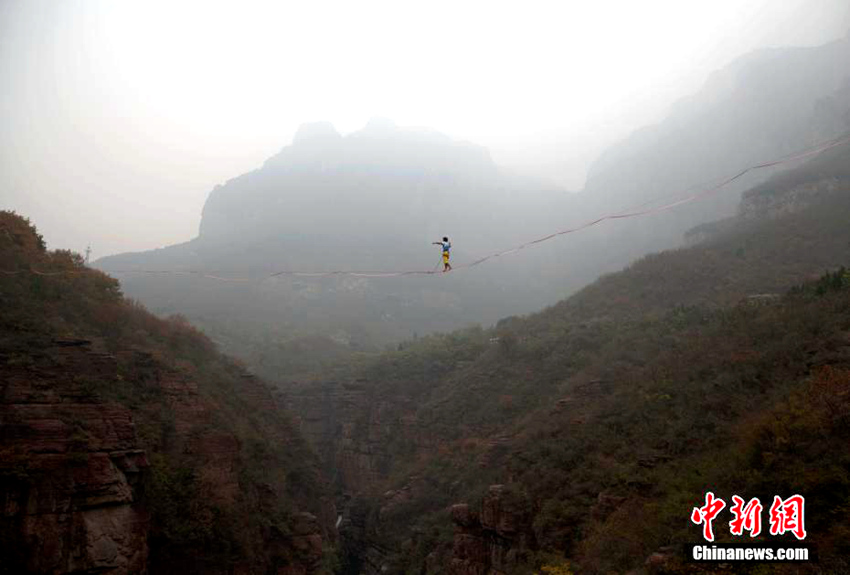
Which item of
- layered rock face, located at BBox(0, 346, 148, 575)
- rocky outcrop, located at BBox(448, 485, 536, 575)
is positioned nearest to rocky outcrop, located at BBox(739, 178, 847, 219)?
rocky outcrop, located at BBox(448, 485, 536, 575)

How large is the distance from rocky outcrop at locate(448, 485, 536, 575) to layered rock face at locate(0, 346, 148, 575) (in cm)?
1095

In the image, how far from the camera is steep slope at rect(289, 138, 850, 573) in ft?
41.3

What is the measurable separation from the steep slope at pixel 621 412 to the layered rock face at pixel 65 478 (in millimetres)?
11788

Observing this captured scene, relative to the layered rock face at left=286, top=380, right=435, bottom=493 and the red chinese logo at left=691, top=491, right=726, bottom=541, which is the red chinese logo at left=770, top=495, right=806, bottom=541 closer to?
the red chinese logo at left=691, top=491, right=726, bottom=541

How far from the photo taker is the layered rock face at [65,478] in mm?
13578

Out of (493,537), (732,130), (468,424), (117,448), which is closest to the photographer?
(117,448)

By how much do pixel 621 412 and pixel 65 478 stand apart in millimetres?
19245

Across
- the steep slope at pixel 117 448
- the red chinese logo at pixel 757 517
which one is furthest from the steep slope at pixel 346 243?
the red chinese logo at pixel 757 517

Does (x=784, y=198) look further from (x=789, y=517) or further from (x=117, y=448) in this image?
(x=117, y=448)

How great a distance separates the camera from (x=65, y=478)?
14445 millimetres

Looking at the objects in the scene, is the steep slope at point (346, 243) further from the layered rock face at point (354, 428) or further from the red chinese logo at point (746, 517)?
the red chinese logo at point (746, 517)

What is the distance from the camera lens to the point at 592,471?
18.0 metres

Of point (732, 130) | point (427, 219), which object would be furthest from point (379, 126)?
point (732, 130)

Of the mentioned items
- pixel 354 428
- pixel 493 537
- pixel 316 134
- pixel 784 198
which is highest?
pixel 316 134
